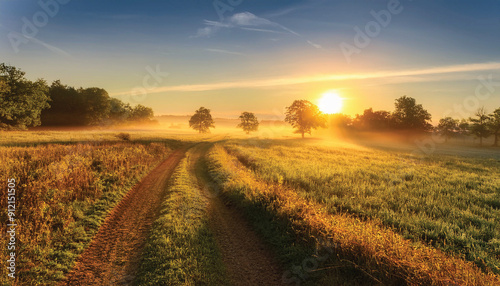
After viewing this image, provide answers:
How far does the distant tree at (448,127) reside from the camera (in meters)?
104

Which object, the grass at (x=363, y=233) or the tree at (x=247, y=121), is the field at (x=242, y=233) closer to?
the grass at (x=363, y=233)

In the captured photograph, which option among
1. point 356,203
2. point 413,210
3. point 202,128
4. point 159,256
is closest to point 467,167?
point 413,210

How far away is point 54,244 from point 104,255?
1751mm

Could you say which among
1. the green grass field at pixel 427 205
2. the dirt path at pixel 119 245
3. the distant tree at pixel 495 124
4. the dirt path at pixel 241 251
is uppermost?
the distant tree at pixel 495 124

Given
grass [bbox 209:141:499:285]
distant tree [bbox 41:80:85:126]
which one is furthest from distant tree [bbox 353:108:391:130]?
distant tree [bbox 41:80:85:126]

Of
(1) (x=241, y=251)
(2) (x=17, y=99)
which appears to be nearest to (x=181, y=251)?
(1) (x=241, y=251)

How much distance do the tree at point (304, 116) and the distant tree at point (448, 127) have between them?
246ft

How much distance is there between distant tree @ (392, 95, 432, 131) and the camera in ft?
219

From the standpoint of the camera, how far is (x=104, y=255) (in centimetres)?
677

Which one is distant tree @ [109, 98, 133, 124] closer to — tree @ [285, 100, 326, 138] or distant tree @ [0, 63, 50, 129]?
distant tree @ [0, 63, 50, 129]

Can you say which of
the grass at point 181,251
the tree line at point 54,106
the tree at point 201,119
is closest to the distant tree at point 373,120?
the tree at point 201,119

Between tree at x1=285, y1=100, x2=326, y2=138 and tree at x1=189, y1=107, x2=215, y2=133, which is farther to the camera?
tree at x1=189, y1=107, x2=215, y2=133

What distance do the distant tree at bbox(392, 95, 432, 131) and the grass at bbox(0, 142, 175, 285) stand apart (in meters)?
78.7

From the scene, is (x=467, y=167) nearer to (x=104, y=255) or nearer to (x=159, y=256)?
(x=159, y=256)
